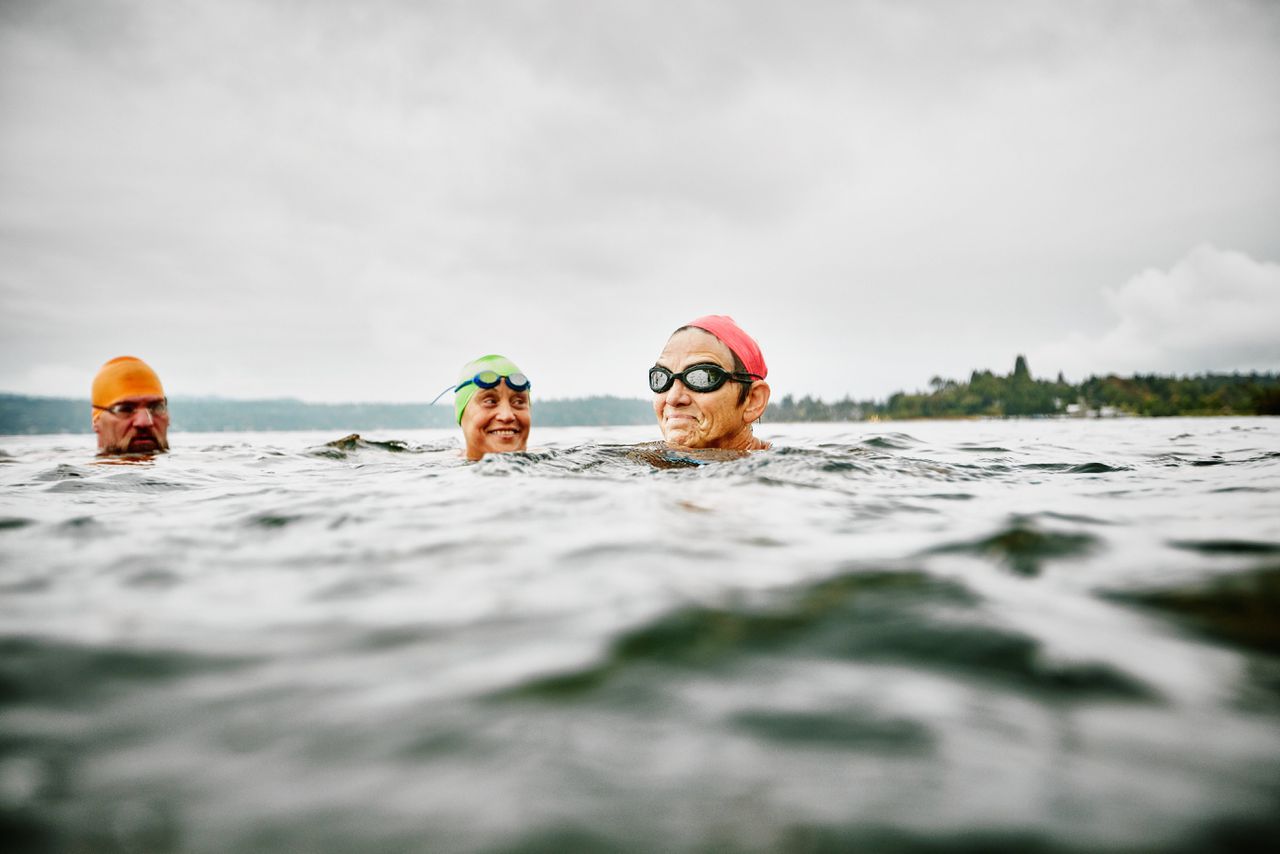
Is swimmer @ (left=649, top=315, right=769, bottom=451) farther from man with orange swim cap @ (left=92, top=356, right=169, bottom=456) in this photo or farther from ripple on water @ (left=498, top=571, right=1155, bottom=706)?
man with orange swim cap @ (left=92, top=356, right=169, bottom=456)

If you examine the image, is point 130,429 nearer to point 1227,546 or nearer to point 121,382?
point 121,382

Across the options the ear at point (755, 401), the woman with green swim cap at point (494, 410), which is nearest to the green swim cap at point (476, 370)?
the woman with green swim cap at point (494, 410)

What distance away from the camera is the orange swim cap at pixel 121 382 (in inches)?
416

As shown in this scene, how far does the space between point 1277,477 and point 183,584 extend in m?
8.12

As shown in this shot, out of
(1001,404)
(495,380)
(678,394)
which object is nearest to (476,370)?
(495,380)

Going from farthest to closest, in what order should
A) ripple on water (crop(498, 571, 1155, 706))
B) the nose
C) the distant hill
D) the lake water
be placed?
the distant hill
the nose
ripple on water (crop(498, 571, 1155, 706))
the lake water

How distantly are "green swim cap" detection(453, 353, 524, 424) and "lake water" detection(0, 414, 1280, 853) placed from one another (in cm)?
489

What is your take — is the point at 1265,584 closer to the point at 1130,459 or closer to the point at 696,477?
the point at 696,477

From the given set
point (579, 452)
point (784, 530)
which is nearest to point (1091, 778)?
point (784, 530)

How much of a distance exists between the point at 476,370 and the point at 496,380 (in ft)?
1.32

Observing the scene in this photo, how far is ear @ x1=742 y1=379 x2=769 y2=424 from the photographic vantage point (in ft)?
25.0

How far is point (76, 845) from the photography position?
1.17 meters

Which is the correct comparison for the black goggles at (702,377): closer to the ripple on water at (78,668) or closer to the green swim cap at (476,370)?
the green swim cap at (476,370)

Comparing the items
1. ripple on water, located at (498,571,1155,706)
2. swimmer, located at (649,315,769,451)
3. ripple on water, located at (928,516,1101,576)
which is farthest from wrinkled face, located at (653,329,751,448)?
ripple on water, located at (498,571,1155,706)
